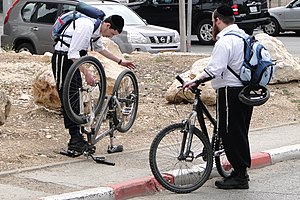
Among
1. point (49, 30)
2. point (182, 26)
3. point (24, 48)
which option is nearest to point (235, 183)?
point (182, 26)

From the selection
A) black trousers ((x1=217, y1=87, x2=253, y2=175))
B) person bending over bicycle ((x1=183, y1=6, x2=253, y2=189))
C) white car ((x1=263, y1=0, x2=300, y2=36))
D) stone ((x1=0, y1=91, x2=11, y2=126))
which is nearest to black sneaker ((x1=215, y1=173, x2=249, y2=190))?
person bending over bicycle ((x1=183, y1=6, x2=253, y2=189))

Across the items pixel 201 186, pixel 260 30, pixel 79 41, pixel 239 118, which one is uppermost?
pixel 79 41

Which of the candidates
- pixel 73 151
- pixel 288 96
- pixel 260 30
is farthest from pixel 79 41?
pixel 260 30

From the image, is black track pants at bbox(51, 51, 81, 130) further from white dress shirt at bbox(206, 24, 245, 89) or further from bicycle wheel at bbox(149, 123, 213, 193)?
white dress shirt at bbox(206, 24, 245, 89)

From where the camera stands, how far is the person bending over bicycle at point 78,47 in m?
8.40

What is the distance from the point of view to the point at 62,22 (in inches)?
341

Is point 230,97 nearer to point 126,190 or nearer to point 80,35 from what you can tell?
point 126,190

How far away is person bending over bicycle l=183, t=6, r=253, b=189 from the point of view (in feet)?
25.5

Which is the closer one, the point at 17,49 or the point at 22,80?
the point at 22,80

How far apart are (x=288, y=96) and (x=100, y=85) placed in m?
5.08

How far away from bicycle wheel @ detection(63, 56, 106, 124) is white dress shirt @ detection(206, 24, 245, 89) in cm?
143

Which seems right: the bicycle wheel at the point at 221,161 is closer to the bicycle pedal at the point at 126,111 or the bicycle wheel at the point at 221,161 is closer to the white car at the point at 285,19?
the bicycle pedal at the point at 126,111

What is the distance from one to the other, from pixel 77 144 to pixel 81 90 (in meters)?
0.65

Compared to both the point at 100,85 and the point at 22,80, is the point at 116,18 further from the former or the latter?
the point at 22,80
